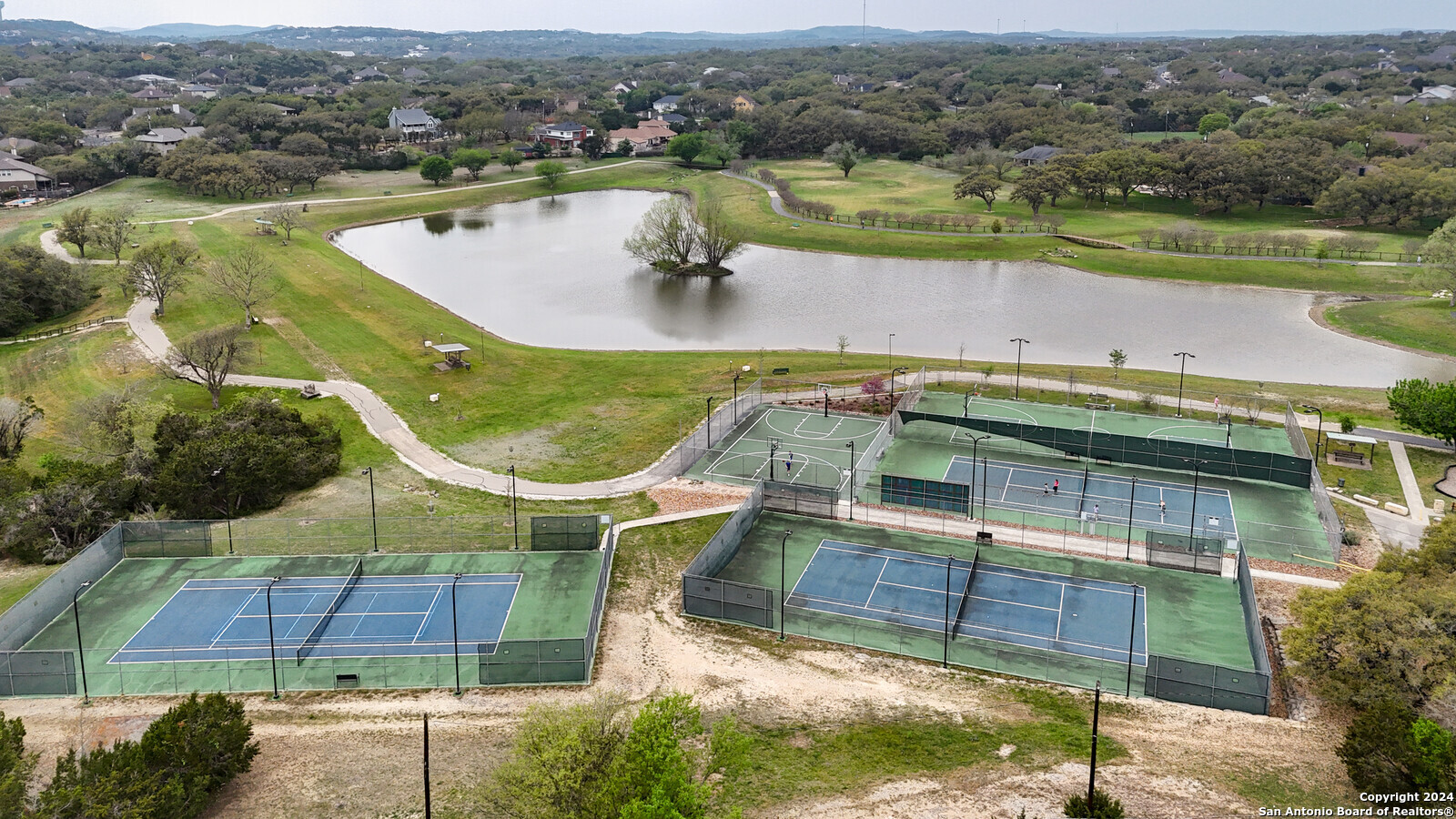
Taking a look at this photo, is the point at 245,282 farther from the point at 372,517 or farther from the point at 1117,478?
the point at 1117,478

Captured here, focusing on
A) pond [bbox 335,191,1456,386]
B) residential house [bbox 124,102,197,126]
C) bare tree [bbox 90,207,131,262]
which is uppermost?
residential house [bbox 124,102,197,126]

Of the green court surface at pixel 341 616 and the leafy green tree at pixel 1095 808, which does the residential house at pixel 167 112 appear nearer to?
the green court surface at pixel 341 616

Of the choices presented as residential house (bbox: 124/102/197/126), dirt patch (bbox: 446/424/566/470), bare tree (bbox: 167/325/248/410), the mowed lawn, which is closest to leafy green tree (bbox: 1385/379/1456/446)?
dirt patch (bbox: 446/424/566/470)

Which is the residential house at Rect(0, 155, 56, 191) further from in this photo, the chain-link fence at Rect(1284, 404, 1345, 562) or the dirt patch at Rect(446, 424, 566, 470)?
the chain-link fence at Rect(1284, 404, 1345, 562)

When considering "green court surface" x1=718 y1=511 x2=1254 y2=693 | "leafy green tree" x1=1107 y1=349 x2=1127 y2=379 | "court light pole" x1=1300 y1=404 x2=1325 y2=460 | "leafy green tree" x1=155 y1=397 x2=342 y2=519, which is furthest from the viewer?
"leafy green tree" x1=1107 y1=349 x2=1127 y2=379

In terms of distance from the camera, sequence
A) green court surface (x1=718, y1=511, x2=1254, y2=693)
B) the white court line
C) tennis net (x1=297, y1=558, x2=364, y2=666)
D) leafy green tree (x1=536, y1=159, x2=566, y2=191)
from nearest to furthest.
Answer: green court surface (x1=718, y1=511, x2=1254, y2=693) → tennis net (x1=297, y1=558, x2=364, y2=666) → the white court line → leafy green tree (x1=536, y1=159, x2=566, y2=191)

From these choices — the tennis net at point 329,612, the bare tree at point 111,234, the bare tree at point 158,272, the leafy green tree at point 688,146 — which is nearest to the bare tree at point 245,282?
the bare tree at point 158,272

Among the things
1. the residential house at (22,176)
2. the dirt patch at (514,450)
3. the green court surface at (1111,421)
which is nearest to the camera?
the dirt patch at (514,450)

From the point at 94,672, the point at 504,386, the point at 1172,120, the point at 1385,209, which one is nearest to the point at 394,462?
the point at 504,386
